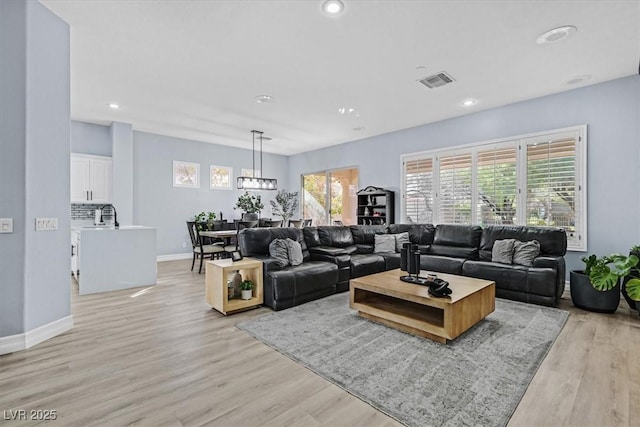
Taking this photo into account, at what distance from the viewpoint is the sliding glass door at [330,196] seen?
8.21 meters

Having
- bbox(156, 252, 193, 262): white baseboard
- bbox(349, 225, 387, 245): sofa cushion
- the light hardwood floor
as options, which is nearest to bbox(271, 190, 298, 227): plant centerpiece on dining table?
bbox(156, 252, 193, 262): white baseboard

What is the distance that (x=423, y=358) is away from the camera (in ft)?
8.04

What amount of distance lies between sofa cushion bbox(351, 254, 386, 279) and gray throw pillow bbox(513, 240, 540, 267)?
1866mm

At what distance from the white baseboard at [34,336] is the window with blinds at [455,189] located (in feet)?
19.6

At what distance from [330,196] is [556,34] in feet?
19.9

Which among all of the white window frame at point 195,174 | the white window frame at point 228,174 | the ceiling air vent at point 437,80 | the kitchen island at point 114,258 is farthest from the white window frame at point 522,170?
the white window frame at point 195,174

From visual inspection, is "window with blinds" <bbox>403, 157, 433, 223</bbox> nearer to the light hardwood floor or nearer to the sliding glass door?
the sliding glass door

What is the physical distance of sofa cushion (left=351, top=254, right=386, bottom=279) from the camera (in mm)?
4562

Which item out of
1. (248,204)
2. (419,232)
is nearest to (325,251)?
(419,232)

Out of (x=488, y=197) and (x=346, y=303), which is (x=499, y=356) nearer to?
(x=346, y=303)

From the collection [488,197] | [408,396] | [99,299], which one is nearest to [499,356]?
[408,396]

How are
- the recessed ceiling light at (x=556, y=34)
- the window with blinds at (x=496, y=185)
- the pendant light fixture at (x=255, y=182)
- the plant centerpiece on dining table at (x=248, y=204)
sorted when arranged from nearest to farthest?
the recessed ceiling light at (x=556, y=34) → the window with blinds at (x=496, y=185) → the pendant light fixture at (x=255, y=182) → the plant centerpiece on dining table at (x=248, y=204)

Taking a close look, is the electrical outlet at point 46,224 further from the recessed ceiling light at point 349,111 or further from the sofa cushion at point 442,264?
the sofa cushion at point 442,264

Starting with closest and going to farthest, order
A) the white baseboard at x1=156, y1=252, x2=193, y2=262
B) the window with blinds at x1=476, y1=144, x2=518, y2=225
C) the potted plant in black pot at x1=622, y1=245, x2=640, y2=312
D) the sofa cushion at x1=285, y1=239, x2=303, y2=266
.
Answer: the potted plant in black pot at x1=622, y1=245, x2=640, y2=312 → the sofa cushion at x1=285, y1=239, x2=303, y2=266 → the window with blinds at x1=476, y1=144, x2=518, y2=225 → the white baseboard at x1=156, y1=252, x2=193, y2=262
